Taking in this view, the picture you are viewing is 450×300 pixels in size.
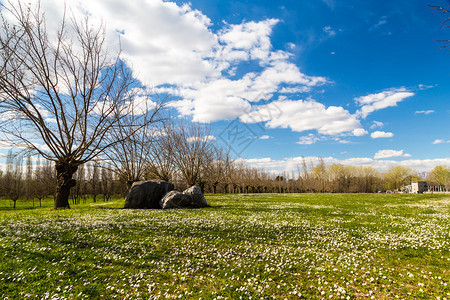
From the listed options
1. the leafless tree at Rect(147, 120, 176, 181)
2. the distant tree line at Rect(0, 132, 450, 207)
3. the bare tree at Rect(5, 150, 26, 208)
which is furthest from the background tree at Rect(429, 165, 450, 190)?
the bare tree at Rect(5, 150, 26, 208)

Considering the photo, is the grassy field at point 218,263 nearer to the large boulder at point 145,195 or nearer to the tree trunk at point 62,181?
the tree trunk at point 62,181

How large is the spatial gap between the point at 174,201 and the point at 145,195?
3165mm

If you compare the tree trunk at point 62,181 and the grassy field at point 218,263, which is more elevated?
the tree trunk at point 62,181

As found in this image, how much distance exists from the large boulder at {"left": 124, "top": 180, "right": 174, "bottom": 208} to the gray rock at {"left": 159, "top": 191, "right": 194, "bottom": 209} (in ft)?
2.99

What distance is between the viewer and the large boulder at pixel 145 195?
73.0 feet

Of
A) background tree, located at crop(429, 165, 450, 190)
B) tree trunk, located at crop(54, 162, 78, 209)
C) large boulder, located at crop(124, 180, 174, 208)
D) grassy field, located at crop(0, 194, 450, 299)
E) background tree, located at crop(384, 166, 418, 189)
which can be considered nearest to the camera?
grassy field, located at crop(0, 194, 450, 299)

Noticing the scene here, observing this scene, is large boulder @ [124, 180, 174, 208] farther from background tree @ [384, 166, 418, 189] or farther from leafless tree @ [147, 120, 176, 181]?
background tree @ [384, 166, 418, 189]

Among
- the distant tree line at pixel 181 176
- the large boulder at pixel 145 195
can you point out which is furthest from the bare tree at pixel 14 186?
the large boulder at pixel 145 195

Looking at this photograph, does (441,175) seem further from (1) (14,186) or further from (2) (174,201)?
(1) (14,186)

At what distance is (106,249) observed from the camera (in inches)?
324

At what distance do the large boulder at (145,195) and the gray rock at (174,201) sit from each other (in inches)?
35.9

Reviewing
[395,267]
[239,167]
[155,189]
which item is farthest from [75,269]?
[239,167]

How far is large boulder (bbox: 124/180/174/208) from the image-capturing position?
73.0ft

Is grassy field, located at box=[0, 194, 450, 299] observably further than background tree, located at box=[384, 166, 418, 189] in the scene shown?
No
